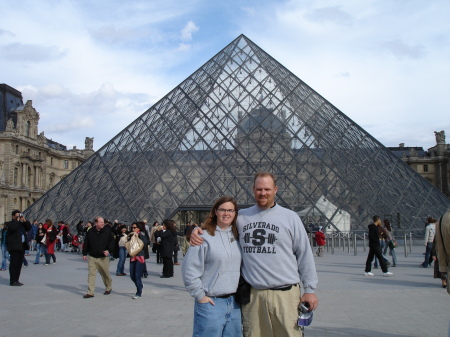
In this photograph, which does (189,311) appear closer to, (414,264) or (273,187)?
(273,187)

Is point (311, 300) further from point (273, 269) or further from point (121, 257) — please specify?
point (121, 257)

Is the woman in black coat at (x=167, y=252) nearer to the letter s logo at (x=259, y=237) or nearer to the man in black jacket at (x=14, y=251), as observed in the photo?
the man in black jacket at (x=14, y=251)

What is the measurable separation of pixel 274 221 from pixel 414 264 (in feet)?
39.6

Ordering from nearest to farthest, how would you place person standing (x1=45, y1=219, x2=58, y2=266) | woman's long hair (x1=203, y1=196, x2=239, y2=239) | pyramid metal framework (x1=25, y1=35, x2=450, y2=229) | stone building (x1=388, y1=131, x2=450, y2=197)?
woman's long hair (x1=203, y1=196, x2=239, y2=239), person standing (x1=45, y1=219, x2=58, y2=266), pyramid metal framework (x1=25, y1=35, x2=450, y2=229), stone building (x1=388, y1=131, x2=450, y2=197)

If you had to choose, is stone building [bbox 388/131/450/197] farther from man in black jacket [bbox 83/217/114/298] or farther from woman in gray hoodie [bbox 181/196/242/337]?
woman in gray hoodie [bbox 181/196/242/337]

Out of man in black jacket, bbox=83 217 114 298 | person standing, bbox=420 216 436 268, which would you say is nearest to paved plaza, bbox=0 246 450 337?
man in black jacket, bbox=83 217 114 298

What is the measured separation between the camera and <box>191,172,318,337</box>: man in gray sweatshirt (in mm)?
3518

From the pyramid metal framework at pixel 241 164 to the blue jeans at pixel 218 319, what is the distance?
18271 millimetres

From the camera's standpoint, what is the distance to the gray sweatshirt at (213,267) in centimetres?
358

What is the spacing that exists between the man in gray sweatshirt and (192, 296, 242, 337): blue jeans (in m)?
0.07

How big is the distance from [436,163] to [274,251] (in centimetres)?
8248

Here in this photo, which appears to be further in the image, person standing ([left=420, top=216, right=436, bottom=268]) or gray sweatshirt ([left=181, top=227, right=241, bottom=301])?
person standing ([left=420, top=216, right=436, bottom=268])

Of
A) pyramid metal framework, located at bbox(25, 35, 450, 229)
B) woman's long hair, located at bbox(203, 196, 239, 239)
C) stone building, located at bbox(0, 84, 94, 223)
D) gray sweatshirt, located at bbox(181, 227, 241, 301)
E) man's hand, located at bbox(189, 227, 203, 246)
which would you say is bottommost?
gray sweatshirt, located at bbox(181, 227, 241, 301)

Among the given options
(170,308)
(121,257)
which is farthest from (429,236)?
(170,308)
